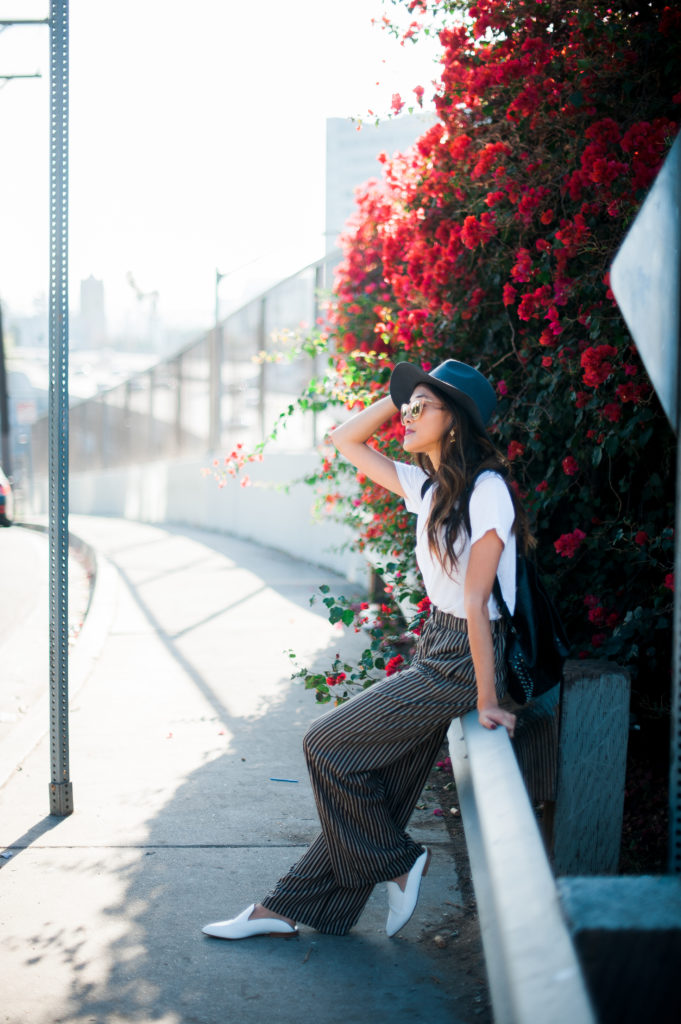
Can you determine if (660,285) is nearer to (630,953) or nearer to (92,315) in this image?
(630,953)

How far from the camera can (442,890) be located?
3479mm

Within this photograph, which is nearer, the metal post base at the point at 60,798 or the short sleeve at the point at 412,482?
the short sleeve at the point at 412,482

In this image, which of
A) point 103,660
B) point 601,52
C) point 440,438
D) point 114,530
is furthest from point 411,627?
point 114,530

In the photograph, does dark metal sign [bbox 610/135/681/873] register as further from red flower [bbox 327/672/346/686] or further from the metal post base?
the metal post base

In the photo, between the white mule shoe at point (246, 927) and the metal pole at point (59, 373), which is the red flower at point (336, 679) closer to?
the metal pole at point (59, 373)

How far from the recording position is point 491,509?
9.01 ft

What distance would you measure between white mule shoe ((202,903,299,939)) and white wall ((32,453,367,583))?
4608 mm

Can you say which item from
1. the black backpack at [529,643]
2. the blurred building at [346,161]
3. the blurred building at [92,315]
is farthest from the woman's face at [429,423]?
the blurred building at [92,315]

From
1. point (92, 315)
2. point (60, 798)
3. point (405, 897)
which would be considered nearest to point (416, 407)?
point (405, 897)

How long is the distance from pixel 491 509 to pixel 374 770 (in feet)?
2.80

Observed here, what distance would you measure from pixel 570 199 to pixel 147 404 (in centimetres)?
2130

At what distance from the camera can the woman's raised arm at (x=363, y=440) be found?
3.44 m

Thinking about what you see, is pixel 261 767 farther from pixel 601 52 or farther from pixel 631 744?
pixel 601 52

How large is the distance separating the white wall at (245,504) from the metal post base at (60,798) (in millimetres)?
3792
